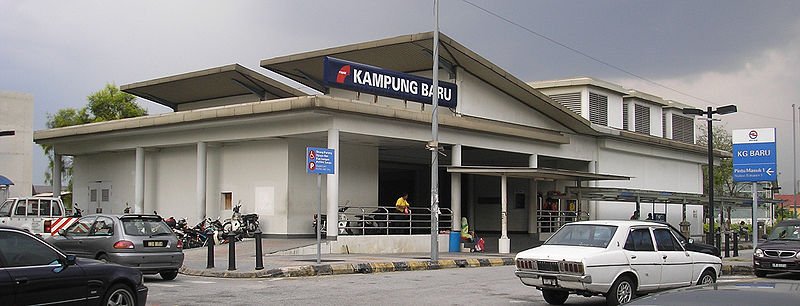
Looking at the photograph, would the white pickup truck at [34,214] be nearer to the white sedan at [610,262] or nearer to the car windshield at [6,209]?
the car windshield at [6,209]

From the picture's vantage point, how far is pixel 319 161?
21016mm

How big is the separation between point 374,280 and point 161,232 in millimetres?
4769

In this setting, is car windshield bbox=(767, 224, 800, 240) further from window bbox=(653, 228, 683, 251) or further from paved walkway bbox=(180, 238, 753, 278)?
window bbox=(653, 228, 683, 251)

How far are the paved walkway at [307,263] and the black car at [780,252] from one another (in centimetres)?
222

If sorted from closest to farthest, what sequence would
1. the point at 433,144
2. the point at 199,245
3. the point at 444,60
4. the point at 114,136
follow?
the point at 433,144 → the point at 199,245 → the point at 444,60 → the point at 114,136

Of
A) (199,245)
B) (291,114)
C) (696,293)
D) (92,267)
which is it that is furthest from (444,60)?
(696,293)

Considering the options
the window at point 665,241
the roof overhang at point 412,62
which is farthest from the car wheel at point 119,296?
the roof overhang at point 412,62

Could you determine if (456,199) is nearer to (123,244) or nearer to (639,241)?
(123,244)

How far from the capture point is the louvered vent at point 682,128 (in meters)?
46.6

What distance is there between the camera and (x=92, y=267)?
1067 cm

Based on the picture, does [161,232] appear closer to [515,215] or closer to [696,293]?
[696,293]

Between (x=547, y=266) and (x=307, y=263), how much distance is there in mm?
9498

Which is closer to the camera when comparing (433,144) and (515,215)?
(433,144)

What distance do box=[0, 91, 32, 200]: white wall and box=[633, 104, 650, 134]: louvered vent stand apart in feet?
117
